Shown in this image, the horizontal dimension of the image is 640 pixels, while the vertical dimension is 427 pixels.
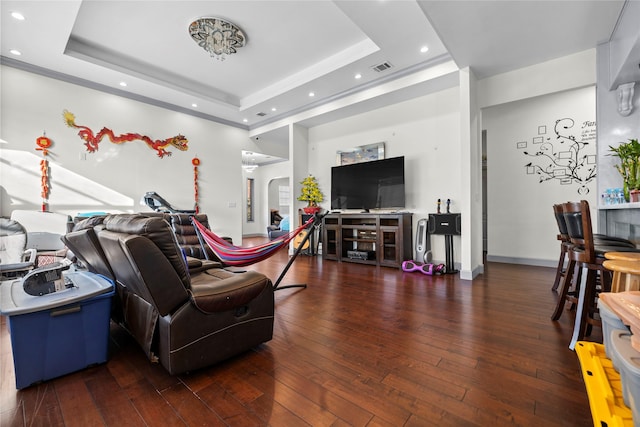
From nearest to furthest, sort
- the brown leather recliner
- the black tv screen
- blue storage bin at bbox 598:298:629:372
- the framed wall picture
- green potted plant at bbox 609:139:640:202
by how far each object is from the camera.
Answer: blue storage bin at bbox 598:298:629:372 < the brown leather recliner < green potted plant at bbox 609:139:640:202 < the black tv screen < the framed wall picture

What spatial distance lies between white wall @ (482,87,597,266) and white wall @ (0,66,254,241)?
5481 mm

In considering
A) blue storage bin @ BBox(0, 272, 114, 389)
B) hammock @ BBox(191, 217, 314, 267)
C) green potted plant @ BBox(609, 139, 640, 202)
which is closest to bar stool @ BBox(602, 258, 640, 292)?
green potted plant @ BBox(609, 139, 640, 202)

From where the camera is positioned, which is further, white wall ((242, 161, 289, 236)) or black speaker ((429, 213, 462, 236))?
white wall ((242, 161, 289, 236))

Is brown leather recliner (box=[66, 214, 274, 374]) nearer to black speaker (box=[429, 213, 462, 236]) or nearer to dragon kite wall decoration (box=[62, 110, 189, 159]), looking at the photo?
black speaker (box=[429, 213, 462, 236])

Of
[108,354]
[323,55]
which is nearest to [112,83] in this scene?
[323,55]

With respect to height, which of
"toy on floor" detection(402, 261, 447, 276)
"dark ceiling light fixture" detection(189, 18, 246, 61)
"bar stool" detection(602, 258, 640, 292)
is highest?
"dark ceiling light fixture" detection(189, 18, 246, 61)

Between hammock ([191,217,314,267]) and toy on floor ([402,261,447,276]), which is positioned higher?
hammock ([191,217,314,267])

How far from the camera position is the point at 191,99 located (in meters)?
5.29

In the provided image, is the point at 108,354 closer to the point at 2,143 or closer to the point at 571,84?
the point at 2,143

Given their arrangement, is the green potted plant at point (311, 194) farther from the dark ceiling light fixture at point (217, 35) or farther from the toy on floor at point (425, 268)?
the dark ceiling light fixture at point (217, 35)

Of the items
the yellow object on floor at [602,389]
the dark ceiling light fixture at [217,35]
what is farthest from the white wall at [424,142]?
the yellow object on floor at [602,389]

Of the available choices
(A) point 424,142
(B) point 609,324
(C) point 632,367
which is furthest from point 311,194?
(C) point 632,367

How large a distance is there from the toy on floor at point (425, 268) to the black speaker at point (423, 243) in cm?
24

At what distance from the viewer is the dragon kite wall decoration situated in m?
4.42
